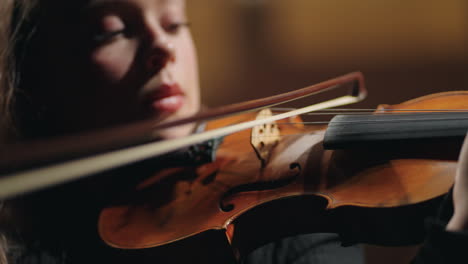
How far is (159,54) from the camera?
62 cm

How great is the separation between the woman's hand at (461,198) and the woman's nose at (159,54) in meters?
0.47

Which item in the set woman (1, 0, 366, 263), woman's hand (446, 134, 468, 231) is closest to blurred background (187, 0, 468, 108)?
woman (1, 0, 366, 263)

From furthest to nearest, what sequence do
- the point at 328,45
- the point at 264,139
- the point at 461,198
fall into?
the point at 328,45 → the point at 264,139 → the point at 461,198

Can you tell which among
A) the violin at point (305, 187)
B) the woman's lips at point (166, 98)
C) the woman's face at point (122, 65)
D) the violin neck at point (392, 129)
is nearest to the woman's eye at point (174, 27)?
the woman's face at point (122, 65)

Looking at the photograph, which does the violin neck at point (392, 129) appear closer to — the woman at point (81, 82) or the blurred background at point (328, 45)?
the woman at point (81, 82)

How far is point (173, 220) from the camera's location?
542 millimetres

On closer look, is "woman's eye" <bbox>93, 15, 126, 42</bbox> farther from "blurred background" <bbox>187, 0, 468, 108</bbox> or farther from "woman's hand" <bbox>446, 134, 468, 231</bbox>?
"blurred background" <bbox>187, 0, 468, 108</bbox>

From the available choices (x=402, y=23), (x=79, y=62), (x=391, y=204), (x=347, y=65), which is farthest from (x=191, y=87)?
(x=402, y=23)

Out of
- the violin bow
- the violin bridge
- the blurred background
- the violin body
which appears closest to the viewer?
the violin bow

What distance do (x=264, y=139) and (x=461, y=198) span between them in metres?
0.31

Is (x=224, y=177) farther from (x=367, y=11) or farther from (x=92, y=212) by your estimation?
(x=367, y=11)

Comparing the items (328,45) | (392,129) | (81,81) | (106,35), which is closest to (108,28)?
(106,35)

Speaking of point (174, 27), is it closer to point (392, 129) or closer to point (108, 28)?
point (108, 28)

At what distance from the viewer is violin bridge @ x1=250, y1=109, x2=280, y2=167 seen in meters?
0.57
